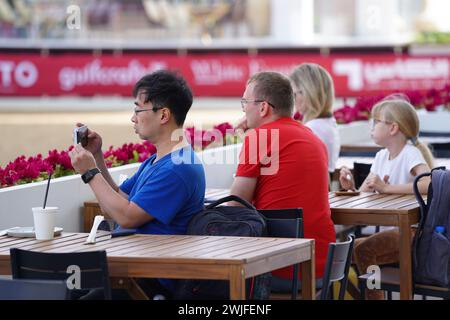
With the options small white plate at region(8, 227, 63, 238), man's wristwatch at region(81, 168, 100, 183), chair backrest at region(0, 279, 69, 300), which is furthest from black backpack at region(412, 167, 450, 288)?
chair backrest at region(0, 279, 69, 300)

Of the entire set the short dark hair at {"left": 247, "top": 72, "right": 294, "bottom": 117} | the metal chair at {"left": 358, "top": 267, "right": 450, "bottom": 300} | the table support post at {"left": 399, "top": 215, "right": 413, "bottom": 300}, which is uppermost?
the short dark hair at {"left": 247, "top": 72, "right": 294, "bottom": 117}

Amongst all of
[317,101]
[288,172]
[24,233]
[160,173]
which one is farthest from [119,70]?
[160,173]

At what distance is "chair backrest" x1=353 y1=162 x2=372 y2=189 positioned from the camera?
6841 mm

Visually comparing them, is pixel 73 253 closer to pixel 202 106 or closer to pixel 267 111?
pixel 267 111

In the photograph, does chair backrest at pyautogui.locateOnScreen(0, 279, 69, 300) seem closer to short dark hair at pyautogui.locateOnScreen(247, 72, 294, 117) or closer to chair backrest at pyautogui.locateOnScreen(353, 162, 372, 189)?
short dark hair at pyautogui.locateOnScreen(247, 72, 294, 117)

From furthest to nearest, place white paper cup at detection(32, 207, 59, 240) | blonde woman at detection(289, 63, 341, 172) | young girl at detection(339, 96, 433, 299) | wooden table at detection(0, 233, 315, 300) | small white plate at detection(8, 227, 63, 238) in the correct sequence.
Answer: blonde woman at detection(289, 63, 341, 172)
young girl at detection(339, 96, 433, 299)
small white plate at detection(8, 227, 63, 238)
white paper cup at detection(32, 207, 59, 240)
wooden table at detection(0, 233, 315, 300)

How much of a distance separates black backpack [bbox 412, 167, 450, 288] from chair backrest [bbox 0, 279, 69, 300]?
222 centimetres

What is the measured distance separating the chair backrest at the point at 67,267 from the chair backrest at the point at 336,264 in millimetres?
988

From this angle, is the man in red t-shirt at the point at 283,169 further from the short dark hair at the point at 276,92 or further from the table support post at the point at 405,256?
the table support post at the point at 405,256

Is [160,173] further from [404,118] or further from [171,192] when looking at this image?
[404,118]

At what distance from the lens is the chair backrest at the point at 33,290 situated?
3607 millimetres
